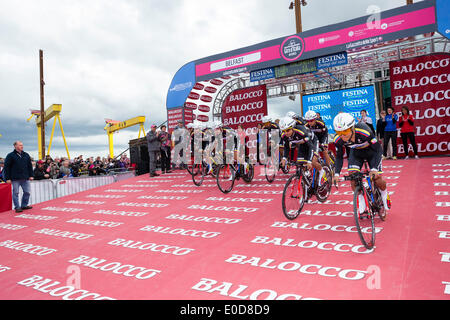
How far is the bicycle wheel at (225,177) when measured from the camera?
8773 mm

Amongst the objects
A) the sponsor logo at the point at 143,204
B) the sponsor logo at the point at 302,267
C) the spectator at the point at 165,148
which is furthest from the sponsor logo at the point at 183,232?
the spectator at the point at 165,148

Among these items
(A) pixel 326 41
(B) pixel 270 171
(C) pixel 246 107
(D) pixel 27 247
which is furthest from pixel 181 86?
(D) pixel 27 247

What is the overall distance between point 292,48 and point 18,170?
11600 mm

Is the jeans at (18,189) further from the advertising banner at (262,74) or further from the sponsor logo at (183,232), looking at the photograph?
the advertising banner at (262,74)

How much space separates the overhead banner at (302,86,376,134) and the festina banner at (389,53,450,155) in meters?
1.81

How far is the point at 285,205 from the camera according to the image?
5840 millimetres

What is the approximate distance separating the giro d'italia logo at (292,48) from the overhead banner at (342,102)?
236 centimetres

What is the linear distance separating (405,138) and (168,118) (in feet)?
39.4

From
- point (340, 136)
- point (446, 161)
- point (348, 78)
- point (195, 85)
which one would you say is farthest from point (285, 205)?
point (348, 78)

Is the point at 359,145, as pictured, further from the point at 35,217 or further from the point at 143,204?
the point at 35,217

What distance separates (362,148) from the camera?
504 centimetres

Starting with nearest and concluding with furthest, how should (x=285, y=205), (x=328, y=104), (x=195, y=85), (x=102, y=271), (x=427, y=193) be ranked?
1. (x=102, y=271)
2. (x=285, y=205)
3. (x=427, y=193)
4. (x=328, y=104)
5. (x=195, y=85)

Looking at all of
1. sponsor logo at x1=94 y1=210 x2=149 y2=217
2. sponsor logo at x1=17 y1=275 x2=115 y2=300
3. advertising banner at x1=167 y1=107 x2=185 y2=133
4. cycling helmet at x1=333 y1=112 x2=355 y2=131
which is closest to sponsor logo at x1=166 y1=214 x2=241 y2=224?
sponsor logo at x1=94 y1=210 x2=149 y2=217

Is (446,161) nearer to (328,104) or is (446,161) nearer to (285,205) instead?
(328,104)
